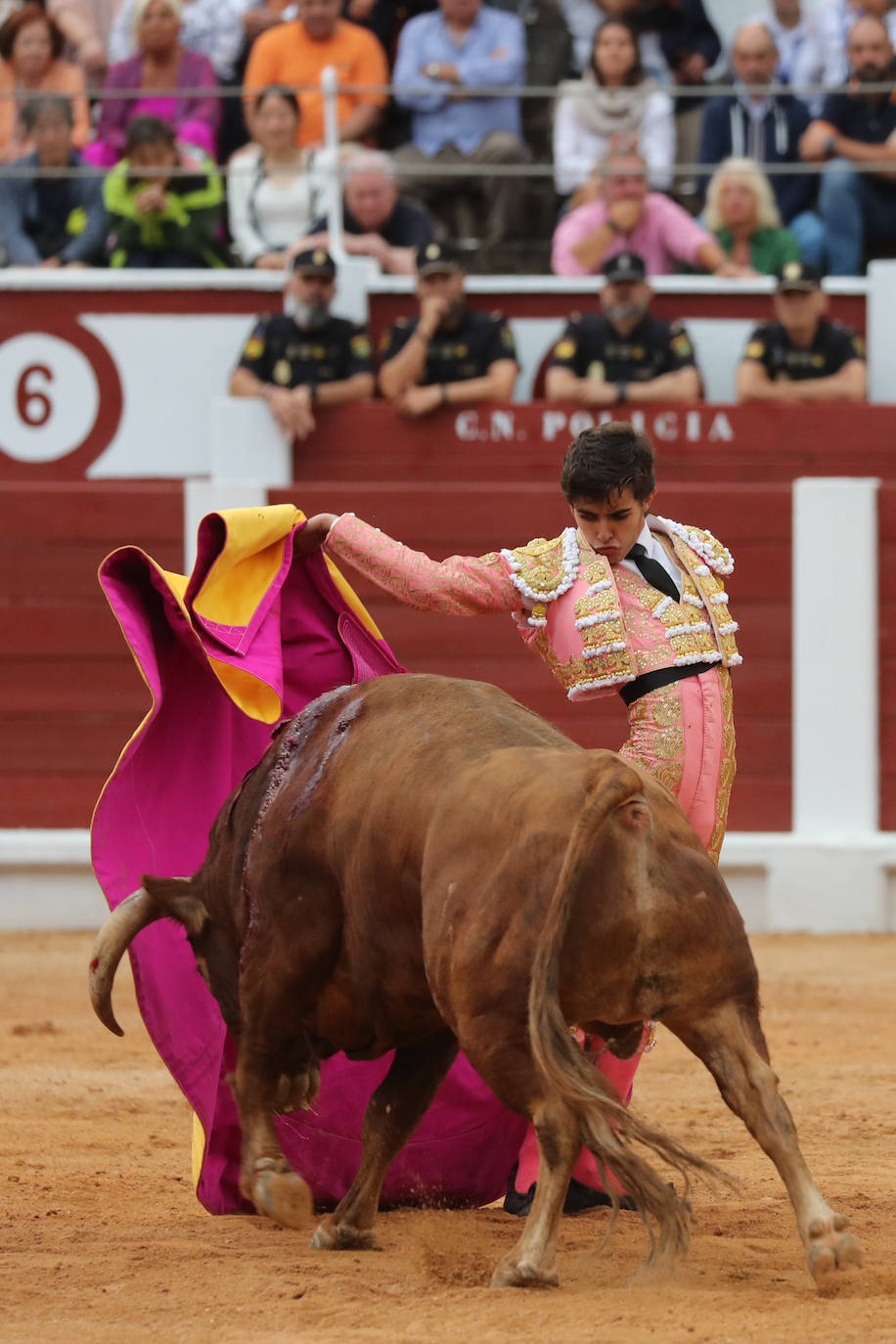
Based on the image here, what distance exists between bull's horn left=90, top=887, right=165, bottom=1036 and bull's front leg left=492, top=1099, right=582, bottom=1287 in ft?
2.69

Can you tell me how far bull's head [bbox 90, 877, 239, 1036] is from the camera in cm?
305

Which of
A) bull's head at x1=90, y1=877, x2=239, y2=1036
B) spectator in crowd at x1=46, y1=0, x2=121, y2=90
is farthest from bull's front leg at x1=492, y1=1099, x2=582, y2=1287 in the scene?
spectator in crowd at x1=46, y1=0, x2=121, y2=90

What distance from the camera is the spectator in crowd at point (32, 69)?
338 inches

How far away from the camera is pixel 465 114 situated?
8086mm

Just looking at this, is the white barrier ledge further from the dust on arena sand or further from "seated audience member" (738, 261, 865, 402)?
the dust on arena sand

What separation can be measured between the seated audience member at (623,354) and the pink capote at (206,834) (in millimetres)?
3760

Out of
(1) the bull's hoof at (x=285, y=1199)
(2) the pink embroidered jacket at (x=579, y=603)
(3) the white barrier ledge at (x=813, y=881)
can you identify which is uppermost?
(2) the pink embroidered jacket at (x=579, y=603)

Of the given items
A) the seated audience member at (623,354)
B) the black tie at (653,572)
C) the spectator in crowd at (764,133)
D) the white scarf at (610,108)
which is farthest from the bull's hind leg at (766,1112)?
the white scarf at (610,108)

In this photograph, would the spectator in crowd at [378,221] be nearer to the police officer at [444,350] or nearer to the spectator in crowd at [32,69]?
the police officer at [444,350]

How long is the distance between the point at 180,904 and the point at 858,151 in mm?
5821

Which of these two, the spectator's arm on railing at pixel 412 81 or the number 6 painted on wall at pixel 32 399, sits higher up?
the spectator's arm on railing at pixel 412 81

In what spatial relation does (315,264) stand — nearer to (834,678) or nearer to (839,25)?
(834,678)

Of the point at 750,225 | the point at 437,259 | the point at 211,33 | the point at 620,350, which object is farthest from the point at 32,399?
the point at 750,225

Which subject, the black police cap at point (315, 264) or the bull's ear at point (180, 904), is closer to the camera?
the bull's ear at point (180, 904)
